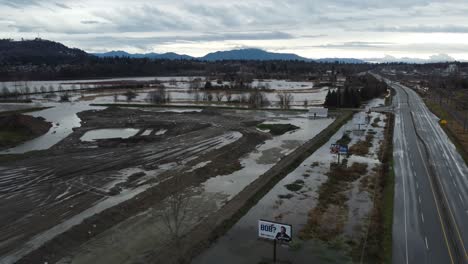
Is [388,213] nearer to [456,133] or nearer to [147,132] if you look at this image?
[147,132]

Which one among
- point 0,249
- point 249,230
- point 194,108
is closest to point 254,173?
point 249,230

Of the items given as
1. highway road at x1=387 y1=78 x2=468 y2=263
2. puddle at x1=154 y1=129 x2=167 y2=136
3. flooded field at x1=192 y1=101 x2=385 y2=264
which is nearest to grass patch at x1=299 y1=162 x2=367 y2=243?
flooded field at x1=192 y1=101 x2=385 y2=264

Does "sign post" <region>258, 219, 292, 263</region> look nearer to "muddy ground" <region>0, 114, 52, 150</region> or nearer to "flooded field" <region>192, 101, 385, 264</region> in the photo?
"flooded field" <region>192, 101, 385, 264</region>

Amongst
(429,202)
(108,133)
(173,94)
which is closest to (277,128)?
(108,133)

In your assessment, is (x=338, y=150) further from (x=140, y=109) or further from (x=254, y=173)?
(x=140, y=109)

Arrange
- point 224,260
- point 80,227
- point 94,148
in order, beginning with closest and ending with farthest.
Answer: point 224,260 → point 80,227 → point 94,148

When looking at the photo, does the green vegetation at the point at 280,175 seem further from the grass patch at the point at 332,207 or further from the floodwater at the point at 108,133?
the floodwater at the point at 108,133
